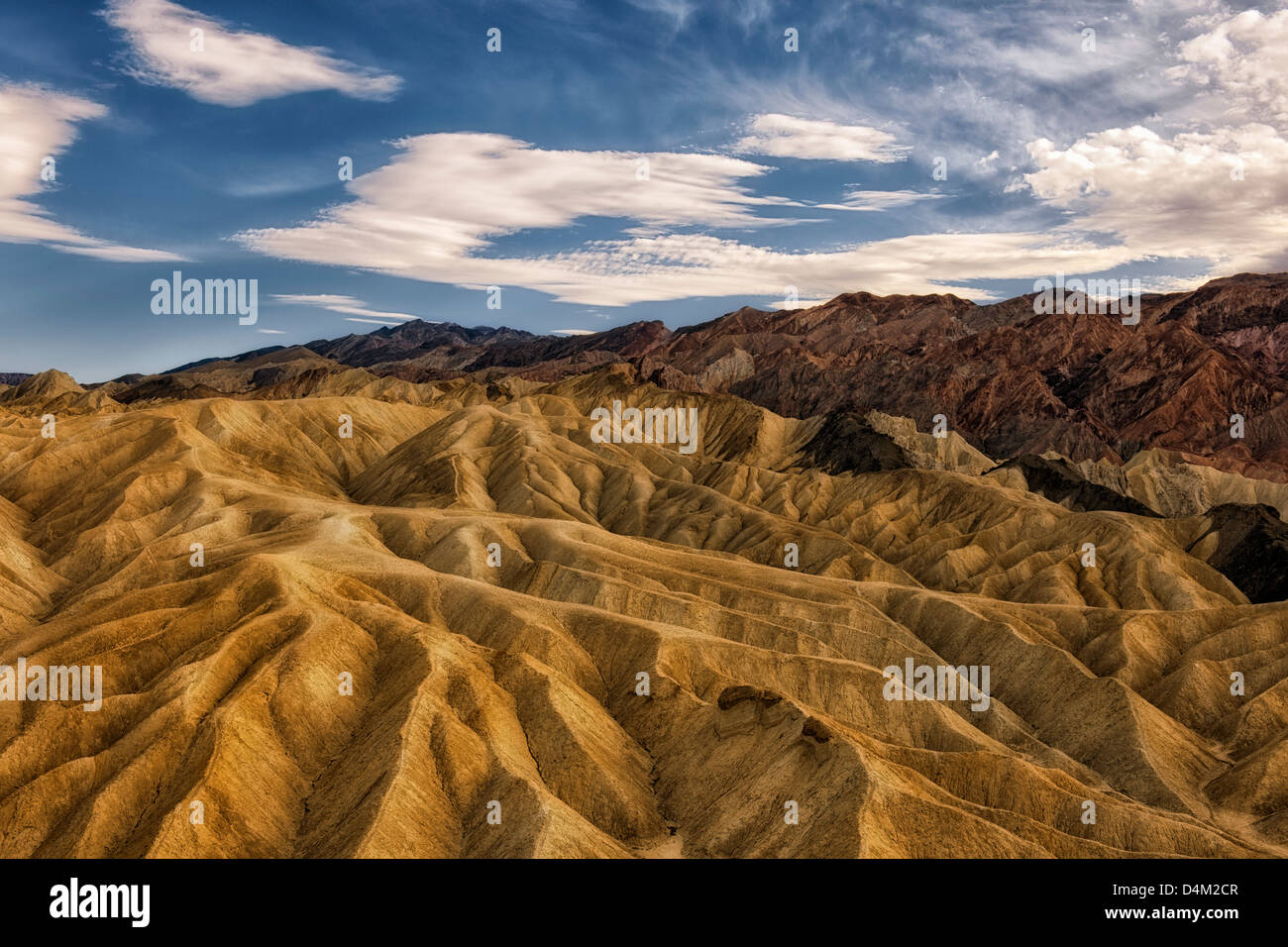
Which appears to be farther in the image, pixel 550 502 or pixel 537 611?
pixel 550 502

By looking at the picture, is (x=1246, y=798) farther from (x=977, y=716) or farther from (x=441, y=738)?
(x=441, y=738)

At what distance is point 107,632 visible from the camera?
7456 centimetres

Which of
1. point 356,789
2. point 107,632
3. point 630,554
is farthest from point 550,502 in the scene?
point 356,789

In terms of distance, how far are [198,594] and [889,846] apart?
56.7m

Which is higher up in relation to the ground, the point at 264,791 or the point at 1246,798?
the point at 264,791

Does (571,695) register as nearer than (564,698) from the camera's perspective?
No

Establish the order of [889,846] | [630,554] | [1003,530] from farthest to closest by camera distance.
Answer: [1003,530] → [630,554] → [889,846]

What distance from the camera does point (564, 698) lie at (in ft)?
233

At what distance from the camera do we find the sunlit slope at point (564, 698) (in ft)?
192

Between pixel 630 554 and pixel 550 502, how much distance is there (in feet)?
173

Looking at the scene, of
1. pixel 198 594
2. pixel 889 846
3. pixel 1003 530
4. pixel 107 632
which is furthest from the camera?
pixel 1003 530

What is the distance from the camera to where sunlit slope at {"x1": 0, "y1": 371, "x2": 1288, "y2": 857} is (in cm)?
5844
